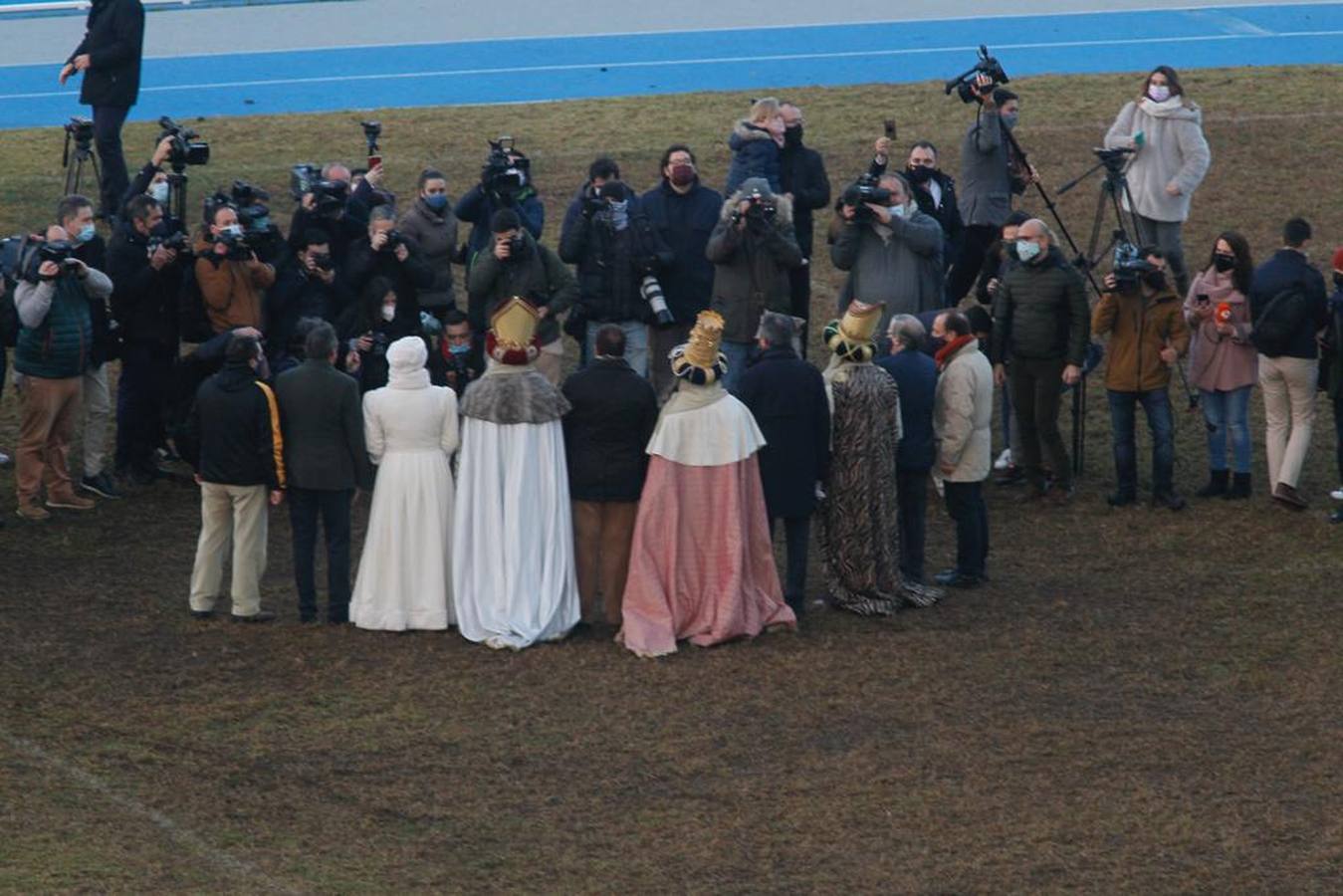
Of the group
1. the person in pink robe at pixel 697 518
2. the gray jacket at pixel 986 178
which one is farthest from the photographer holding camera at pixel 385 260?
the gray jacket at pixel 986 178

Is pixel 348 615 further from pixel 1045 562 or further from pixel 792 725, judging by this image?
pixel 1045 562

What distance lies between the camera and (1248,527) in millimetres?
14398

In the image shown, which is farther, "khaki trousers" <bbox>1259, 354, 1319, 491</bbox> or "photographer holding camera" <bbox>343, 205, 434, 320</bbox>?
"photographer holding camera" <bbox>343, 205, 434, 320</bbox>

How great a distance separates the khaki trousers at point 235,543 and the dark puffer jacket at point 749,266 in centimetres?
351

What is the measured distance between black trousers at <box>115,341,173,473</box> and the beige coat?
5.08 metres

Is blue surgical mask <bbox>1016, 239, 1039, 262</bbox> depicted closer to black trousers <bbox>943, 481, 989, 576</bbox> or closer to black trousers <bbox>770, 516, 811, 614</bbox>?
black trousers <bbox>943, 481, 989, 576</bbox>

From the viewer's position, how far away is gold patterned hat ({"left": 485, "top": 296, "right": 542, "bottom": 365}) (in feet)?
40.8

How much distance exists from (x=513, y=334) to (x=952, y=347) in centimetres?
254

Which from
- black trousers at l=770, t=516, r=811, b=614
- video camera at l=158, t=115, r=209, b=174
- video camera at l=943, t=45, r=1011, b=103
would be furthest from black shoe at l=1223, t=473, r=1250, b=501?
video camera at l=158, t=115, r=209, b=174

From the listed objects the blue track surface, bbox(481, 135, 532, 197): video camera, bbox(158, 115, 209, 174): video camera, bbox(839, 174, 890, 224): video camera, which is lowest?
bbox(839, 174, 890, 224): video camera

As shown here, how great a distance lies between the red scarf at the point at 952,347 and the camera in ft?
43.2

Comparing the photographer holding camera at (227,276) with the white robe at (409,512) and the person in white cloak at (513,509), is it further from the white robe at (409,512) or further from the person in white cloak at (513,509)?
Result: the person in white cloak at (513,509)

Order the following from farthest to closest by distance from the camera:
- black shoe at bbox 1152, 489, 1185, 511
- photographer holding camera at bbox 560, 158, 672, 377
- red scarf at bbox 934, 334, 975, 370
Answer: photographer holding camera at bbox 560, 158, 672, 377 → black shoe at bbox 1152, 489, 1185, 511 → red scarf at bbox 934, 334, 975, 370

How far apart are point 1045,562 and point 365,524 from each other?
4242 mm
